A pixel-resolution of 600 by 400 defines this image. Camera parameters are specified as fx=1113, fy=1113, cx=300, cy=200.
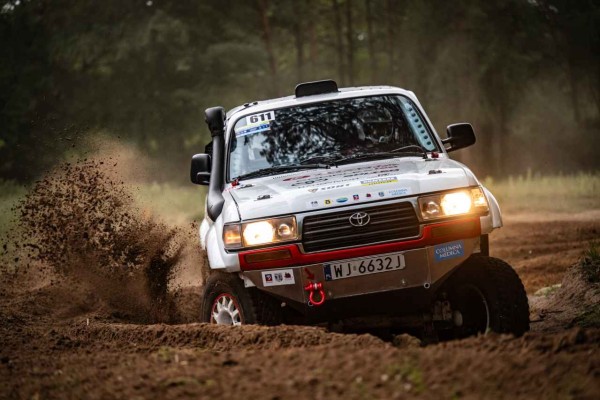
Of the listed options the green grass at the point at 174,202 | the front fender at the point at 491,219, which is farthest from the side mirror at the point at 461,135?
the green grass at the point at 174,202

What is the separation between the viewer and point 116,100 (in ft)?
134

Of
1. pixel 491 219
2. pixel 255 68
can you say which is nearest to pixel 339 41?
pixel 255 68

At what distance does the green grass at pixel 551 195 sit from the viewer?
24.0 metres

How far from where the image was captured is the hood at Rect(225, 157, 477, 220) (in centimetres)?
756

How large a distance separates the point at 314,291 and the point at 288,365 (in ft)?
5.62

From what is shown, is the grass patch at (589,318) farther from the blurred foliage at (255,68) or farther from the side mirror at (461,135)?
the blurred foliage at (255,68)

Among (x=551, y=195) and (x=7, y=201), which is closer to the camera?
(x=551, y=195)

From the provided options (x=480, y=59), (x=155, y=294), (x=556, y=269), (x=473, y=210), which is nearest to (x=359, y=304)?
(x=473, y=210)

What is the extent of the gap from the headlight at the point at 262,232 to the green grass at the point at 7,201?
16590mm

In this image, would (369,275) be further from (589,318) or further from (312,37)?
(312,37)

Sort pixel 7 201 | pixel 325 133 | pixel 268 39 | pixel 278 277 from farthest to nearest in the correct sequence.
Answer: pixel 268 39, pixel 7 201, pixel 325 133, pixel 278 277

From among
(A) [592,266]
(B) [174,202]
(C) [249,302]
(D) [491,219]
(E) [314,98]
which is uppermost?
(E) [314,98]

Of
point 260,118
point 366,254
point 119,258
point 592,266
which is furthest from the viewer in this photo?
point 119,258

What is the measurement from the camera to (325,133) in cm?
912
